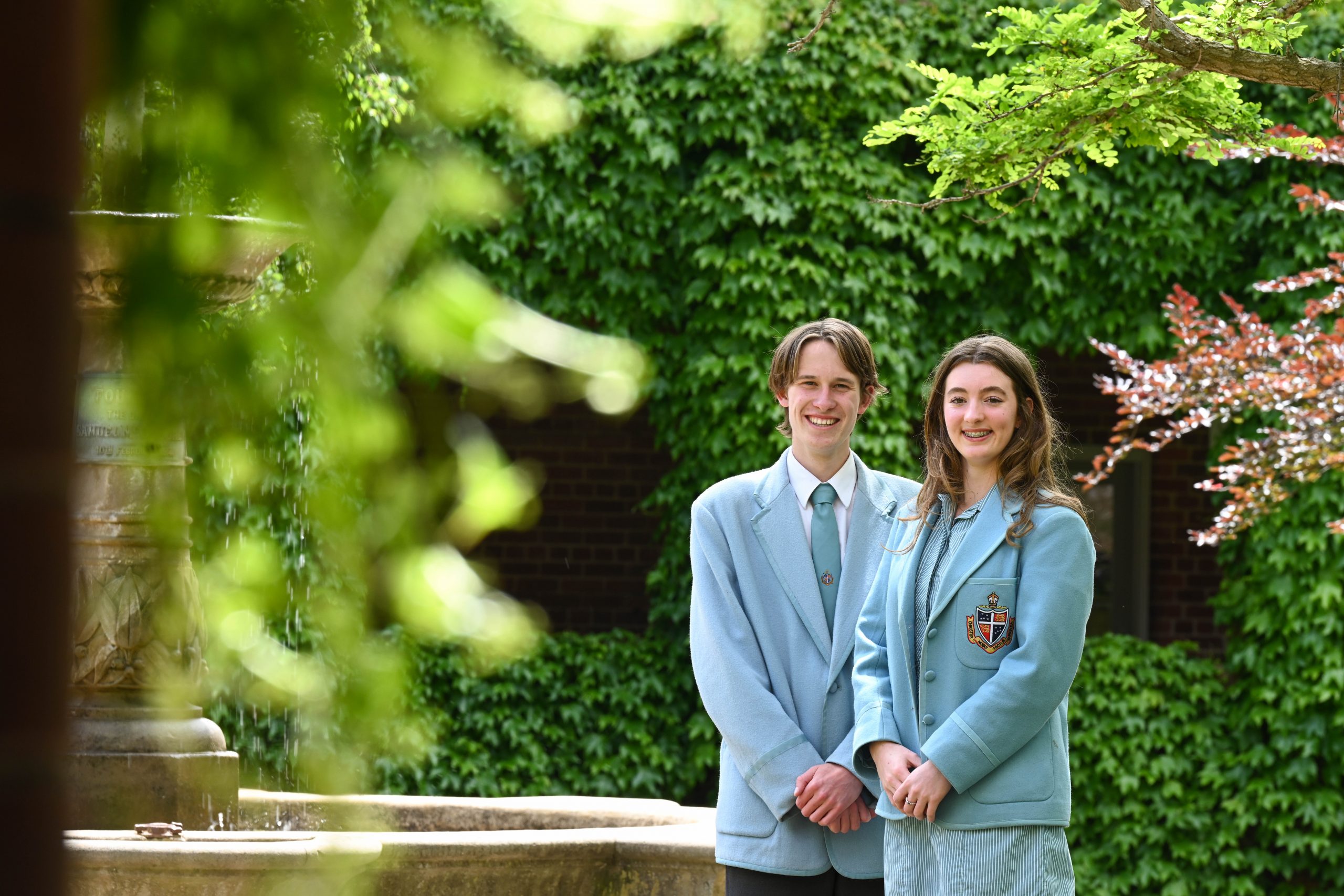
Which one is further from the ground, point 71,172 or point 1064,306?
point 1064,306

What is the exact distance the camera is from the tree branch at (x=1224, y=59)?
3.44 meters

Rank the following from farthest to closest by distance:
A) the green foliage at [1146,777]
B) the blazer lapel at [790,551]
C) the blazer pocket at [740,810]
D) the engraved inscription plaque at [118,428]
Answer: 1. the green foliage at [1146,777]
2. the blazer lapel at [790,551]
3. the blazer pocket at [740,810]
4. the engraved inscription plaque at [118,428]

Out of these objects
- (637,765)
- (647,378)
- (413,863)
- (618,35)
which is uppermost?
(618,35)

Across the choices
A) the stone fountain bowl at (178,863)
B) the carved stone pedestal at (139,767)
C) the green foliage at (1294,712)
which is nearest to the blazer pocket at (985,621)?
the stone fountain bowl at (178,863)

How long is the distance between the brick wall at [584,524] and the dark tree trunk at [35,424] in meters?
8.99

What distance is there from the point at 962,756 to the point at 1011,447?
24.6 inches

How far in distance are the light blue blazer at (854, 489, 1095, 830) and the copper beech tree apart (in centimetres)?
389

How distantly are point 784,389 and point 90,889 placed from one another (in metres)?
2.00

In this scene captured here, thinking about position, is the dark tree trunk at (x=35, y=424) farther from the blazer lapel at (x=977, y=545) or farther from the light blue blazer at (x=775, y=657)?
the light blue blazer at (x=775, y=657)

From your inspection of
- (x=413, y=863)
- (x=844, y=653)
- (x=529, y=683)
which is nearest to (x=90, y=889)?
(x=413, y=863)

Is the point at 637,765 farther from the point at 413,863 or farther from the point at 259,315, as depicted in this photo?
the point at 259,315

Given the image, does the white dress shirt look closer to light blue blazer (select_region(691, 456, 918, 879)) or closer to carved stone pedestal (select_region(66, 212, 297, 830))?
light blue blazer (select_region(691, 456, 918, 879))

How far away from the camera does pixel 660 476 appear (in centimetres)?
965

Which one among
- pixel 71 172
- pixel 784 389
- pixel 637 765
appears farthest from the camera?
pixel 637 765
